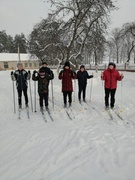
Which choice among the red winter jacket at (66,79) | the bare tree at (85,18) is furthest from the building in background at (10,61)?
the red winter jacket at (66,79)

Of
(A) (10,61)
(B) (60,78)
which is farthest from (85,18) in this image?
(A) (10,61)

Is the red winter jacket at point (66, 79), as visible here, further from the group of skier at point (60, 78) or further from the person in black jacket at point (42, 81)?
the person in black jacket at point (42, 81)

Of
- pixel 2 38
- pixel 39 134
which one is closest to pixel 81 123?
pixel 39 134

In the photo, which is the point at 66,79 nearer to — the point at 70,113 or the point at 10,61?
the point at 70,113

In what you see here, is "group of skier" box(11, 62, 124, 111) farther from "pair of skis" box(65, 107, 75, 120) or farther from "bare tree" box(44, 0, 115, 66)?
"bare tree" box(44, 0, 115, 66)

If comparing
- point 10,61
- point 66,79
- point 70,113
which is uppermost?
point 10,61

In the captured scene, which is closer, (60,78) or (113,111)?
(113,111)

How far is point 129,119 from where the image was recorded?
5559 mm

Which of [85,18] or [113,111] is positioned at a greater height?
[85,18]

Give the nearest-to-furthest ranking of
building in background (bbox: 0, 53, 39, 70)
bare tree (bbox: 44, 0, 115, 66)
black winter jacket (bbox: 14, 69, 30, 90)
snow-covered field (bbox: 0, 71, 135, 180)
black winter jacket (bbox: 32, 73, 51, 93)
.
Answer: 1. snow-covered field (bbox: 0, 71, 135, 180)
2. black winter jacket (bbox: 32, 73, 51, 93)
3. black winter jacket (bbox: 14, 69, 30, 90)
4. bare tree (bbox: 44, 0, 115, 66)
5. building in background (bbox: 0, 53, 39, 70)

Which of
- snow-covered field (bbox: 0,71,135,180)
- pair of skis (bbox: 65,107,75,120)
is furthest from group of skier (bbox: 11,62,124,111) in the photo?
snow-covered field (bbox: 0,71,135,180)

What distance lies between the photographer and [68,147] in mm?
3850

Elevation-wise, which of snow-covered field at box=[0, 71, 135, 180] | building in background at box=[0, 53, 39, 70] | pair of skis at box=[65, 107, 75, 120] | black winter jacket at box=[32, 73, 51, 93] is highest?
building in background at box=[0, 53, 39, 70]

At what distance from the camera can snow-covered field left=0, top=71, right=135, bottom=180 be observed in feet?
9.79
